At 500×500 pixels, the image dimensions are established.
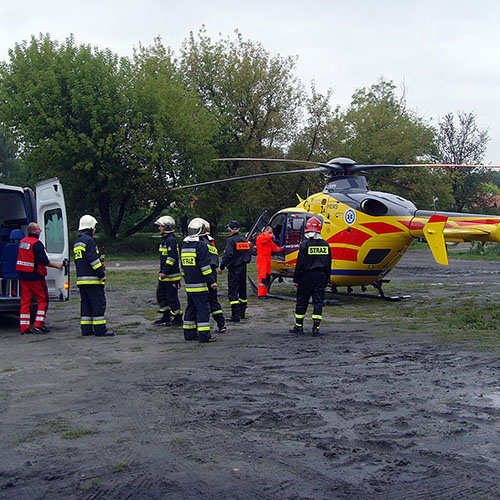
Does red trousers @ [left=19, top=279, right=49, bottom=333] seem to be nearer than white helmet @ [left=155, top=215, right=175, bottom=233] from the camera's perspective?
Yes

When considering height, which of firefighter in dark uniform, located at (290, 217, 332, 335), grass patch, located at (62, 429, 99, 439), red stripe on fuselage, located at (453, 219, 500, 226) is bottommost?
grass patch, located at (62, 429, 99, 439)

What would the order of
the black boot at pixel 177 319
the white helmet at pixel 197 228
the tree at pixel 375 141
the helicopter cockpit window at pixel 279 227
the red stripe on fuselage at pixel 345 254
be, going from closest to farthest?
the white helmet at pixel 197 228
the black boot at pixel 177 319
the red stripe on fuselage at pixel 345 254
the helicopter cockpit window at pixel 279 227
the tree at pixel 375 141

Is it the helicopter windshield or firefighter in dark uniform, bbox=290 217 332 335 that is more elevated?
the helicopter windshield

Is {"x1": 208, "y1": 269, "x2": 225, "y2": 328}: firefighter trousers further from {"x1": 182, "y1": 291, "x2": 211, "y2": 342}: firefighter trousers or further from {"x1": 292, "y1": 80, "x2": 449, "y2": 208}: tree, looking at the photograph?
{"x1": 292, "y1": 80, "x2": 449, "y2": 208}: tree

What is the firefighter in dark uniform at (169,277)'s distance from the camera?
11.1m

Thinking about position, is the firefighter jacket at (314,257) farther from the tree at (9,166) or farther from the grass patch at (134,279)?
the tree at (9,166)

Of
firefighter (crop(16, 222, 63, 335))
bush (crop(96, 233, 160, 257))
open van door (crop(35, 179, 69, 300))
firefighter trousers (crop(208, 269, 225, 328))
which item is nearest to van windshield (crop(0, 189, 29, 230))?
open van door (crop(35, 179, 69, 300))

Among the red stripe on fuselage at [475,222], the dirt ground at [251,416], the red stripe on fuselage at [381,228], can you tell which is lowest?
the dirt ground at [251,416]

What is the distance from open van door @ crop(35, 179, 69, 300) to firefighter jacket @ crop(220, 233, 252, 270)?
2.86 metres

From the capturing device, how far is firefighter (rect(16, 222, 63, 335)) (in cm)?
1038

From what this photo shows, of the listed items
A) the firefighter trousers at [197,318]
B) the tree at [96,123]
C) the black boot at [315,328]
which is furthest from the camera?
the tree at [96,123]

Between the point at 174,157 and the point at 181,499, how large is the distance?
31.9 meters

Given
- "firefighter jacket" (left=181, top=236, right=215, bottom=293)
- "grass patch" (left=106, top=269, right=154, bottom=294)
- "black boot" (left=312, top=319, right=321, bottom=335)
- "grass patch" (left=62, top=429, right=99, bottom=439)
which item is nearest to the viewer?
"grass patch" (left=62, top=429, right=99, bottom=439)

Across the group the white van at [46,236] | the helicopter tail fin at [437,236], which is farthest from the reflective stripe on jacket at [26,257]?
the helicopter tail fin at [437,236]
